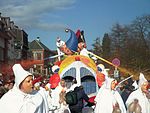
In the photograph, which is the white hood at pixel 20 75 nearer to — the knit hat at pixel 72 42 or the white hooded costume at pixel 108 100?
the white hooded costume at pixel 108 100

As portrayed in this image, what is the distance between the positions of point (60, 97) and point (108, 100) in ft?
10.7

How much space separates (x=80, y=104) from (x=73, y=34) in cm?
649

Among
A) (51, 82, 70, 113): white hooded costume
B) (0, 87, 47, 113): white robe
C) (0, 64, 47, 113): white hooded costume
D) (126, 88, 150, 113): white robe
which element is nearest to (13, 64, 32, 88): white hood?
(0, 64, 47, 113): white hooded costume

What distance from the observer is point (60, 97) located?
15516 millimetres

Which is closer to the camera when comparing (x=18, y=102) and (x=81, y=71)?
(x=18, y=102)

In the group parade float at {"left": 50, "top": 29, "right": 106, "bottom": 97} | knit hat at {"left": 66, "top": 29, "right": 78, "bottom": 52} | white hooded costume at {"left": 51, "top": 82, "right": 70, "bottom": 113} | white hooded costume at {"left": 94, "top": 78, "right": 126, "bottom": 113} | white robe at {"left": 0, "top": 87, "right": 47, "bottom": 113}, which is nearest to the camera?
white robe at {"left": 0, "top": 87, "right": 47, "bottom": 113}

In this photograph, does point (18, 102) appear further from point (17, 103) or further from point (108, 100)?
point (108, 100)

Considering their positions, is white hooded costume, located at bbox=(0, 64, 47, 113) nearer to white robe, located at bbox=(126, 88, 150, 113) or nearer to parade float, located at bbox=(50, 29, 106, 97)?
white robe, located at bbox=(126, 88, 150, 113)

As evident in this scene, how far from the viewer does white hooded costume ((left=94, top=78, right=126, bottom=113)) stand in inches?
488

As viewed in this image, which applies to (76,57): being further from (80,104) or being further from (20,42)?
(20,42)

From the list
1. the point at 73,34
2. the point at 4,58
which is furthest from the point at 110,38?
the point at 73,34

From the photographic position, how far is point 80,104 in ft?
40.9

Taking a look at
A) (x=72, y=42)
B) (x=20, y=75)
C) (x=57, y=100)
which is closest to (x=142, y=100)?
(x=57, y=100)

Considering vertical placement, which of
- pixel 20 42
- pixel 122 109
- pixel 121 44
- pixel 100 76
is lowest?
pixel 122 109
